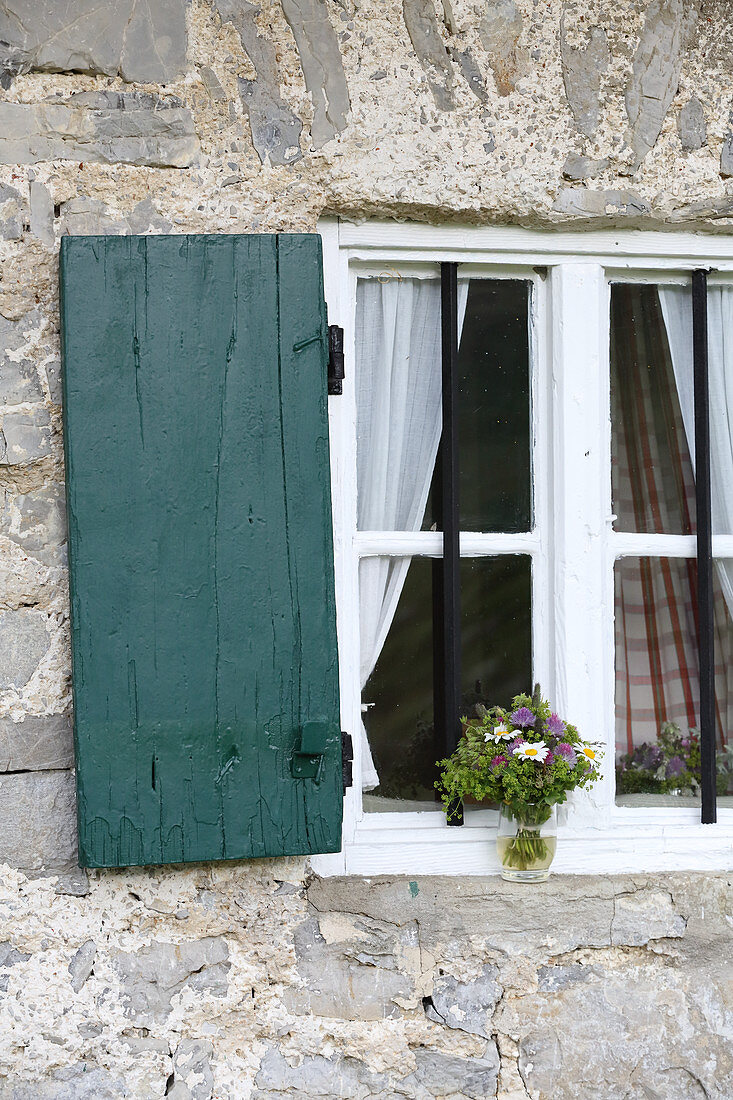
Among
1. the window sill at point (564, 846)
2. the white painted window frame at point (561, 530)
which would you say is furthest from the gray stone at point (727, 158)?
the window sill at point (564, 846)

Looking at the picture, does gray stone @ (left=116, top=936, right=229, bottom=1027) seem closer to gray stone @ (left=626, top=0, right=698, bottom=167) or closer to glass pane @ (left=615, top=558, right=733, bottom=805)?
glass pane @ (left=615, top=558, right=733, bottom=805)

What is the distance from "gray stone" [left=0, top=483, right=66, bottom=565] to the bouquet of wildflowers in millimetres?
1018

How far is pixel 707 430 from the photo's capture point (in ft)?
8.54

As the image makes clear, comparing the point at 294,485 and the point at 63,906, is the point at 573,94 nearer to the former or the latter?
the point at 294,485

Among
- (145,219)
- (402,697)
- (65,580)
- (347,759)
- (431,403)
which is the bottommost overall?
(347,759)

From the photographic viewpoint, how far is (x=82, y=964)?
2.28 m

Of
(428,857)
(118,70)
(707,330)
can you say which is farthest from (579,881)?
(118,70)

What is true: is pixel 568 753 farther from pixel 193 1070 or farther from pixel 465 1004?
pixel 193 1070

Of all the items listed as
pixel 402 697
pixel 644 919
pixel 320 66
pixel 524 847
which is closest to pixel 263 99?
pixel 320 66

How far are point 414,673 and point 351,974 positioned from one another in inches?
27.5

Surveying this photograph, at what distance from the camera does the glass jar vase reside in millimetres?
2396

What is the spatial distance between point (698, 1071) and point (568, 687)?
3.06 ft

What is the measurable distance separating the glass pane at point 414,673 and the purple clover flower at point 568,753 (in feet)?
0.76

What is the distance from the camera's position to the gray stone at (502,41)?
2.45 meters
